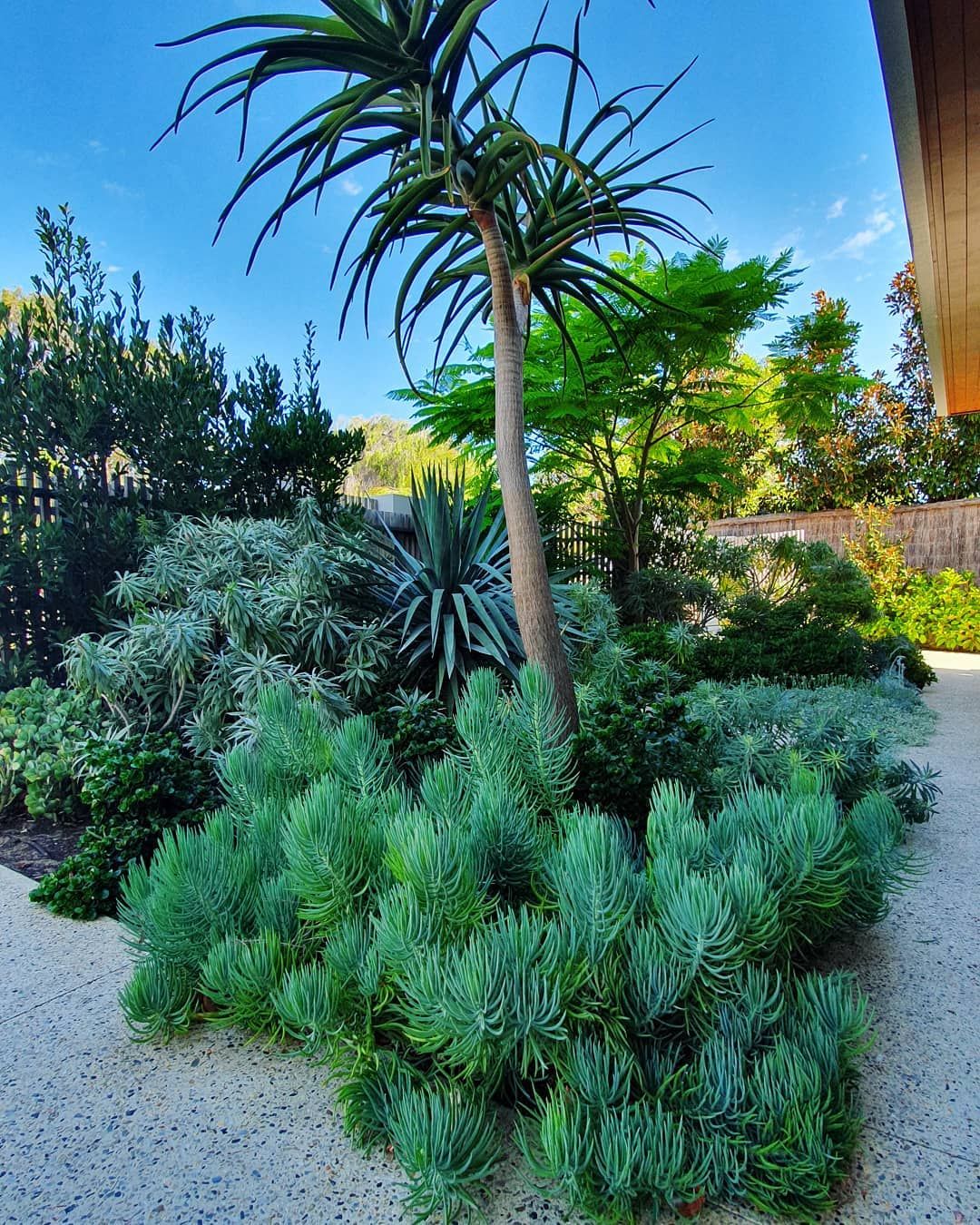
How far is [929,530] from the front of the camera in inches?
419

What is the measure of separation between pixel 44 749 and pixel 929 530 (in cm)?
1231

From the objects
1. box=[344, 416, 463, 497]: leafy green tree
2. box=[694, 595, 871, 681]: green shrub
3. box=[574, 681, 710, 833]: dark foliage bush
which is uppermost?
box=[344, 416, 463, 497]: leafy green tree

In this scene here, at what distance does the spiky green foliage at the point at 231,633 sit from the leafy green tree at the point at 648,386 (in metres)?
2.06

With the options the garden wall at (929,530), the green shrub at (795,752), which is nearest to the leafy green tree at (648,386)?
the green shrub at (795,752)

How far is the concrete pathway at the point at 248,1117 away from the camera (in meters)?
1.01

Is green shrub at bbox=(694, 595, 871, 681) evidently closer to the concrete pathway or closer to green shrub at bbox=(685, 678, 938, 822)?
green shrub at bbox=(685, 678, 938, 822)

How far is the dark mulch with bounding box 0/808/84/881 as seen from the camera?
261 cm

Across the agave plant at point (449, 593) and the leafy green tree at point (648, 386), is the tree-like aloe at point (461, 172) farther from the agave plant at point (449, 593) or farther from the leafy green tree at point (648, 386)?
the leafy green tree at point (648, 386)

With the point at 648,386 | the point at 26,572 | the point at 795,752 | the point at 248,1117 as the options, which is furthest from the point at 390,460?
the point at 248,1117

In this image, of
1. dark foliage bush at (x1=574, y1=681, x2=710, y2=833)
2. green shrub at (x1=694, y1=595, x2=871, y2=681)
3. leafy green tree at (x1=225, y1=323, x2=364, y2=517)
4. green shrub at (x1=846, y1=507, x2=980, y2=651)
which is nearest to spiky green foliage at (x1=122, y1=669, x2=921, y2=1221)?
dark foliage bush at (x1=574, y1=681, x2=710, y2=833)

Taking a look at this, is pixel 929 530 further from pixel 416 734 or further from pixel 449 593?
pixel 416 734

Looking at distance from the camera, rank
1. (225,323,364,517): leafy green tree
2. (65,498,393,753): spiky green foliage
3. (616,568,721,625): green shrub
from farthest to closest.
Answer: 1. (616,568,721,625): green shrub
2. (225,323,364,517): leafy green tree
3. (65,498,393,753): spiky green foliage

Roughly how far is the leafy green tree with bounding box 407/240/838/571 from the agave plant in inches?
51.1

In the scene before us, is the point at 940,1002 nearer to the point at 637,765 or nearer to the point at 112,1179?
the point at 637,765
